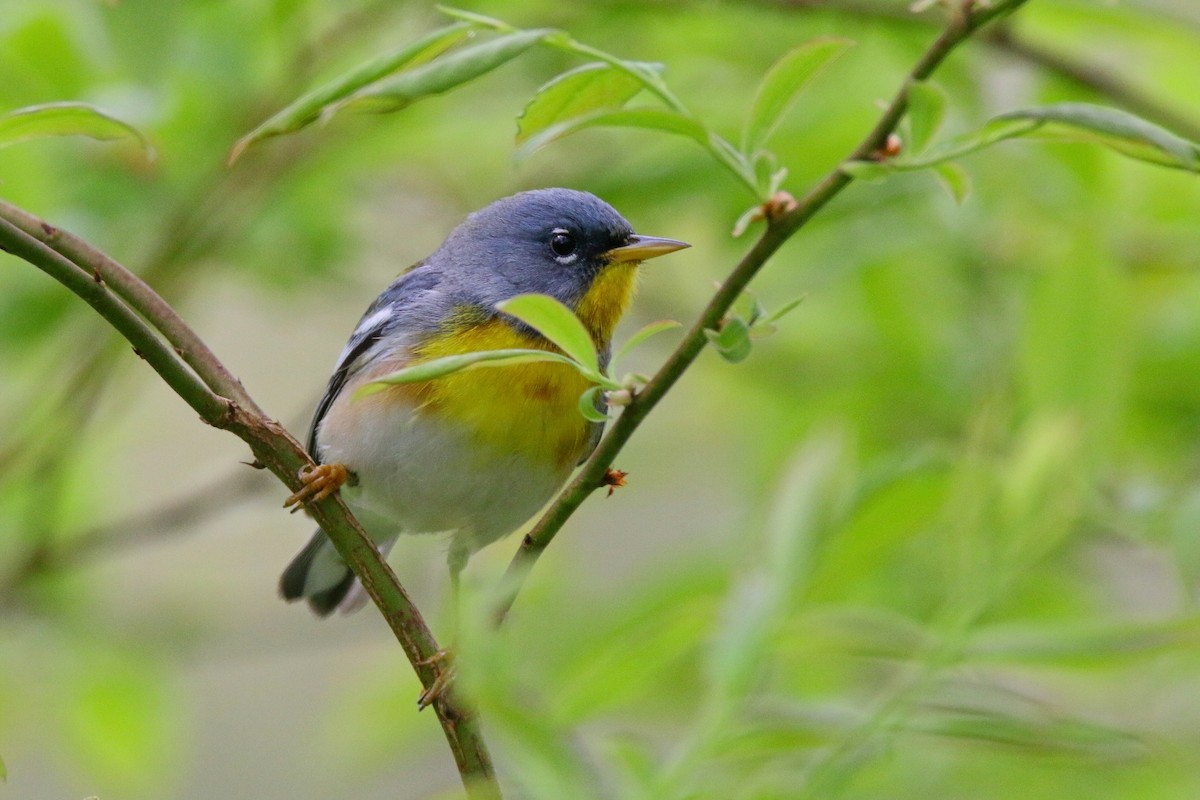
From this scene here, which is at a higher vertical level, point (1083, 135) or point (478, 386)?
point (478, 386)

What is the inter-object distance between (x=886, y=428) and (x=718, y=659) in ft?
6.60

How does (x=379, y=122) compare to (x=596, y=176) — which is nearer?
(x=379, y=122)

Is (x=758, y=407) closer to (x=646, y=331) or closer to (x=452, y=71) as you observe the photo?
(x=646, y=331)

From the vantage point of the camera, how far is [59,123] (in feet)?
4.76

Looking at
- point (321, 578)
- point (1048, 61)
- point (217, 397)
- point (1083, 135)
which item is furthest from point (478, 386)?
point (1083, 135)

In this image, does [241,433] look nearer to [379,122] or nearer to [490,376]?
[490,376]

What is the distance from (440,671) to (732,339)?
0.69m

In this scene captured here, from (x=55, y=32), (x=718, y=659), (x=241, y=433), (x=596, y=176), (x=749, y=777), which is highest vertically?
(x=55, y=32)

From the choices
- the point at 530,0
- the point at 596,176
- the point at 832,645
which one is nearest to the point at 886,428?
the point at 596,176

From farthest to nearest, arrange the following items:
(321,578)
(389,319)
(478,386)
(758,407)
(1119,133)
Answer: (758,407) → (321,578) → (389,319) → (478,386) → (1119,133)

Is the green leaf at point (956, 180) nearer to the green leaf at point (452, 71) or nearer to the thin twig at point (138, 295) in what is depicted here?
the green leaf at point (452, 71)

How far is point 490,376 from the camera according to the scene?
2.96m

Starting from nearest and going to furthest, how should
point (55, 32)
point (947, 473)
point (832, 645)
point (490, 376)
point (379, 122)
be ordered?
point (832, 645) → point (947, 473) → point (55, 32) → point (490, 376) → point (379, 122)

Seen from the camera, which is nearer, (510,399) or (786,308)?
(786,308)
